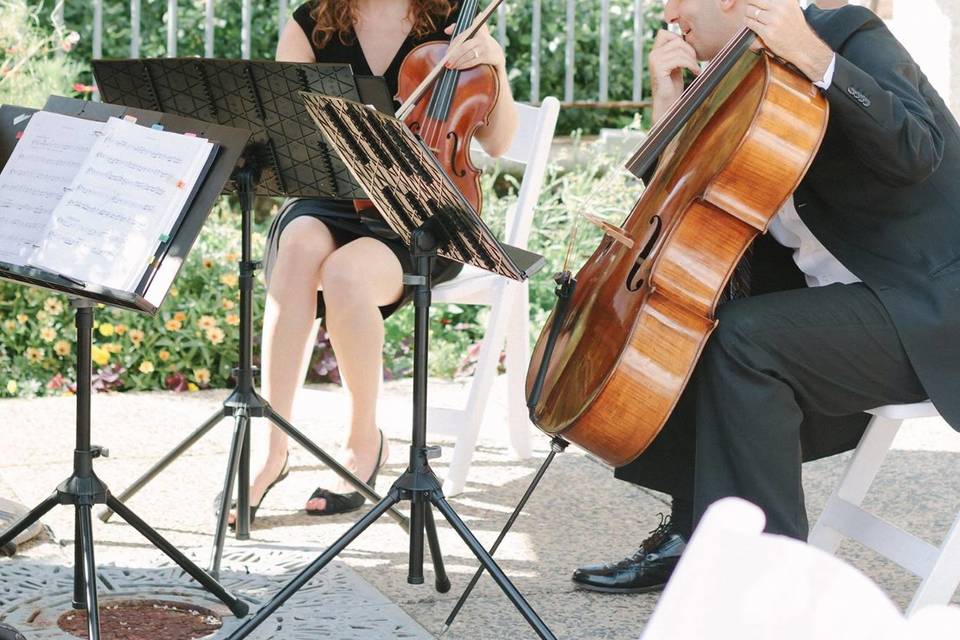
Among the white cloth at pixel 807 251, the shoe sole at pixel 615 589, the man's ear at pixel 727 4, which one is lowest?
the shoe sole at pixel 615 589

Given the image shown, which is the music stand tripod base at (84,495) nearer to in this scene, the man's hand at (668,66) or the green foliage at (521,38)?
the man's hand at (668,66)

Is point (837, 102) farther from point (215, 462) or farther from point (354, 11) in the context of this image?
point (215, 462)

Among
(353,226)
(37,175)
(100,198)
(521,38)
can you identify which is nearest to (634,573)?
(353,226)

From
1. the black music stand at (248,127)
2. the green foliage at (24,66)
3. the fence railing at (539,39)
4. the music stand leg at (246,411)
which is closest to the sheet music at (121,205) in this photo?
the black music stand at (248,127)

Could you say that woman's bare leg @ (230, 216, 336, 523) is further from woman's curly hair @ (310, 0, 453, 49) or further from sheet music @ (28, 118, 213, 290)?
sheet music @ (28, 118, 213, 290)

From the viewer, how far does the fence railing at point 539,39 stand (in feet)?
18.2

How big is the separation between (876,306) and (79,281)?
1338mm

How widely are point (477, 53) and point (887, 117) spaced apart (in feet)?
3.47

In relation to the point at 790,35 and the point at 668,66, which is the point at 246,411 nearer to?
the point at 668,66

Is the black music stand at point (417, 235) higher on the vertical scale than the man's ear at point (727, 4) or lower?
lower

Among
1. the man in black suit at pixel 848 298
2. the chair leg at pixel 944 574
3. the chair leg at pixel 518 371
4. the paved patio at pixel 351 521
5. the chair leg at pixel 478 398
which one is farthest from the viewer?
the chair leg at pixel 518 371

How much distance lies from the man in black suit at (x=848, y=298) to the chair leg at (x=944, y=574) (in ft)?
0.81

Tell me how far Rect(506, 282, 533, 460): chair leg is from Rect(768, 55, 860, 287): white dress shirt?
1.09 metres

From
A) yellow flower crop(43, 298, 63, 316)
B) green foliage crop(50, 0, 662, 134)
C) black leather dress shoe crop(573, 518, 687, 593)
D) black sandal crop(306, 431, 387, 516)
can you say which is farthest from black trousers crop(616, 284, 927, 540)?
green foliage crop(50, 0, 662, 134)
